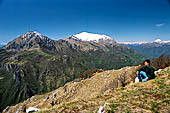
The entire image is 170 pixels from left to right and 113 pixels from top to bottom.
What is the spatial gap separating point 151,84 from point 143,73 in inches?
83.9

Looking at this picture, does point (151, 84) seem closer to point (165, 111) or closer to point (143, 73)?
point (143, 73)

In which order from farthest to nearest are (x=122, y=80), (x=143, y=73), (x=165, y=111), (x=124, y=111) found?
(x=122, y=80) → (x=143, y=73) → (x=124, y=111) → (x=165, y=111)

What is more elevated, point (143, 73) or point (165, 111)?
point (143, 73)

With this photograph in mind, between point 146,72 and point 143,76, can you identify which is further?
point 143,76

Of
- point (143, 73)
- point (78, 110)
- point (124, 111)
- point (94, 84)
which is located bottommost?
point (94, 84)

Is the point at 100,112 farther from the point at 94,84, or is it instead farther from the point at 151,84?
the point at 94,84

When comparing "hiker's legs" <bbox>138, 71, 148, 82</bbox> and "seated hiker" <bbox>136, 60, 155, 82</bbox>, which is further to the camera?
"hiker's legs" <bbox>138, 71, 148, 82</bbox>

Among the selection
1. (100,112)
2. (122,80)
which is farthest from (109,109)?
(122,80)

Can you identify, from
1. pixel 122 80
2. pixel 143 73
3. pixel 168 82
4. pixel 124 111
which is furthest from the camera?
pixel 122 80

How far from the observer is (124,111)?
38.0ft

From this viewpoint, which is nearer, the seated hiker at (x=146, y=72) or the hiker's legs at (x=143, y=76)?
the seated hiker at (x=146, y=72)

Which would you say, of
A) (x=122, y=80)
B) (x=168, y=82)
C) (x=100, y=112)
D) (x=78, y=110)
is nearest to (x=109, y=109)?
(x=100, y=112)

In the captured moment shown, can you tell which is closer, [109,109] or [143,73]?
[109,109]

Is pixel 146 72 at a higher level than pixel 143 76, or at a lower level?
higher
